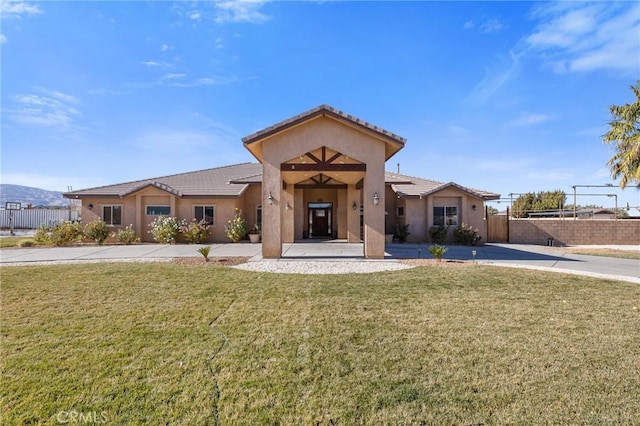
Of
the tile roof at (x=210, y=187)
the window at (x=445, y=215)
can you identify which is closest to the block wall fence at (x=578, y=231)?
the tile roof at (x=210, y=187)

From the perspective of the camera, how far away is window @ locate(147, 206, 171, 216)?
67.7ft

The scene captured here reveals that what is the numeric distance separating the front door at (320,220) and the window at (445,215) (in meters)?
7.46

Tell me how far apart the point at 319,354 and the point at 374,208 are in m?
9.19

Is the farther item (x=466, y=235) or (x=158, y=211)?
(x=158, y=211)

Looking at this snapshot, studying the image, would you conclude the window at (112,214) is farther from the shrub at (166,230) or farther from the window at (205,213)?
the window at (205,213)

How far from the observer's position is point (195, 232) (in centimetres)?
1945

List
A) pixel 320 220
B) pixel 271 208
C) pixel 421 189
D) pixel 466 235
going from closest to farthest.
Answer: pixel 271 208, pixel 466 235, pixel 421 189, pixel 320 220

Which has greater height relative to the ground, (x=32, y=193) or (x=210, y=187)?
(x=32, y=193)

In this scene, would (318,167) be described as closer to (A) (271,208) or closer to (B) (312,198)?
(A) (271,208)

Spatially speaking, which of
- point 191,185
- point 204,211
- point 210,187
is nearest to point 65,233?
point 191,185

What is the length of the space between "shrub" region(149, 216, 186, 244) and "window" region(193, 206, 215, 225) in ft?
4.27

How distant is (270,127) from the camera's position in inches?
492

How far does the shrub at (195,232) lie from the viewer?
19453 millimetres

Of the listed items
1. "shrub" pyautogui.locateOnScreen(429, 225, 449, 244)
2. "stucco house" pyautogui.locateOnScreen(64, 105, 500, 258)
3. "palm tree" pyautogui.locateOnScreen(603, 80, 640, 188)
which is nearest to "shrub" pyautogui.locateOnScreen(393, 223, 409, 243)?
"stucco house" pyautogui.locateOnScreen(64, 105, 500, 258)
